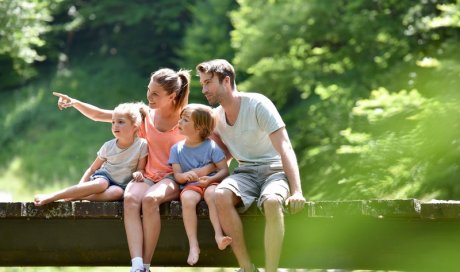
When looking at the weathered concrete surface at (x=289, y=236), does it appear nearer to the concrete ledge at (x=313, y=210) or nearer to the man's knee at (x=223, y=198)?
the concrete ledge at (x=313, y=210)

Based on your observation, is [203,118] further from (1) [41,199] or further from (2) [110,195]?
(1) [41,199]

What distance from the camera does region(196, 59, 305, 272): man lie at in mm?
5812

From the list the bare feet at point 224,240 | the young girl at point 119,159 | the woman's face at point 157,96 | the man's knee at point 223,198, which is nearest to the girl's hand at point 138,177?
the young girl at point 119,159

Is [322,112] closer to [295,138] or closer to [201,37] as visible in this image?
[295,138]

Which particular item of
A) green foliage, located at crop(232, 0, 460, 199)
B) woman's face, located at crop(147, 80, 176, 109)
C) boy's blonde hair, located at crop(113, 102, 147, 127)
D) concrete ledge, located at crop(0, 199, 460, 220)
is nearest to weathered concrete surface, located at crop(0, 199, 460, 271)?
concrete ledge, located at crop(0, 199, 460, 220)

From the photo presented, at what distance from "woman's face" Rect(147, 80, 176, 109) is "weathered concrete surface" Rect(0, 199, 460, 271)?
2.41 feet

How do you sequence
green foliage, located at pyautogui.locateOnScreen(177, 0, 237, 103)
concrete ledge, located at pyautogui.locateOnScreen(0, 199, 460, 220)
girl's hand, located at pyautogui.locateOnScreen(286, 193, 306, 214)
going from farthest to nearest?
1. green foliage, located at pyautogui.locateOnScreen(177, 0, 237, 103)
2. girl's hand, located at pyautogui.locateOnScreen(286, 193, 306, 214)
3. concrete ledge, located at pyautogui.locateOnScreen(0, 199, 460, 220)

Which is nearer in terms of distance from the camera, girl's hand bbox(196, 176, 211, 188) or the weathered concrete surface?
the weathered concrete surface

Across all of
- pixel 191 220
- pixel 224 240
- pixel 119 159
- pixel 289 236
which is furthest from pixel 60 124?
pixel 224 240

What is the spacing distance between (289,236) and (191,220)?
72 cm

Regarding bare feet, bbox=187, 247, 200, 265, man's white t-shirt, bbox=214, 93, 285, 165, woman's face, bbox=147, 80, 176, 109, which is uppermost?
woman's face, bbox=147, 80, 176, 109

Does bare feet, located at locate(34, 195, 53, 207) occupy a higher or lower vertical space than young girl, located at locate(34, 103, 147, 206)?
lower

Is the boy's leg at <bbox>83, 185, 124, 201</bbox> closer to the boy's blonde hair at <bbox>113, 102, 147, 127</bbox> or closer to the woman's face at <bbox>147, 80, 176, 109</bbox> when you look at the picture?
the boy's blonde hair at <bbox>113, 102, 147, 127</bbox>

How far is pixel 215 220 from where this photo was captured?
5832 millimetres
